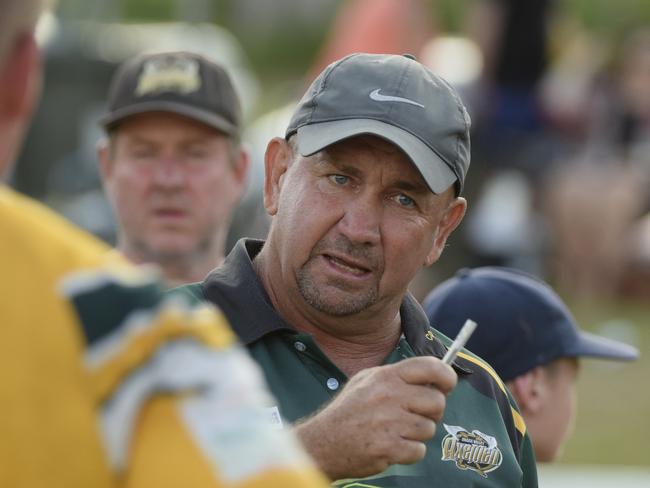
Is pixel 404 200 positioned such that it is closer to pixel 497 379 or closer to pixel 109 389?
pixel 497 379

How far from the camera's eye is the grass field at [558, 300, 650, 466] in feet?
27.9

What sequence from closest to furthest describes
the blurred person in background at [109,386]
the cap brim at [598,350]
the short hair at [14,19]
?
the blurred person in background at [109,386] < the short hair at [14,19] < the cap brim at [598,350]

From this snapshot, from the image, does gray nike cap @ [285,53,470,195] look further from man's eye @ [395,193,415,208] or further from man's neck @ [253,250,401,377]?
man's neck @ [253,250,401,377]

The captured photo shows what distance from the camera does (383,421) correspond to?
276 centimetres

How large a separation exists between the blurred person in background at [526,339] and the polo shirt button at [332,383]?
3.17 feet

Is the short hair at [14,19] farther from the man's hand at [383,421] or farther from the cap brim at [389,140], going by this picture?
the cap brim at [389,140]

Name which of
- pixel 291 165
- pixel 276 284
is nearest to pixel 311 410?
pixel 276 284

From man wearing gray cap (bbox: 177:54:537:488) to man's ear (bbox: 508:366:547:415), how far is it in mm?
704

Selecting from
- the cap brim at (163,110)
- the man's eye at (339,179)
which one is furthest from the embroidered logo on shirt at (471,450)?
the cap brim at (163,110)

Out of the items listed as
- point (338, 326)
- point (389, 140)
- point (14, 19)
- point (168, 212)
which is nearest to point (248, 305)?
point (338, 326)

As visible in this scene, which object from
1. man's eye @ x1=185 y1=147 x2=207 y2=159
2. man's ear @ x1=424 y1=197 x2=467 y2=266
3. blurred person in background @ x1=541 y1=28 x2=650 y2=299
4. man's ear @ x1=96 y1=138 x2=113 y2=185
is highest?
man's ear @ x1=424 y1=197 x2=467 y2=266

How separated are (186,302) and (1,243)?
0.76 ft

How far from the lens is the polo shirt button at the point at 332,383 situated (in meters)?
3.18

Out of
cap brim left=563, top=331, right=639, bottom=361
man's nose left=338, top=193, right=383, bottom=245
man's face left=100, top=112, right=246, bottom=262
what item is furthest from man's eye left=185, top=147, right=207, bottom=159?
man's nose left=338, top=193, right=383, bottom=245
